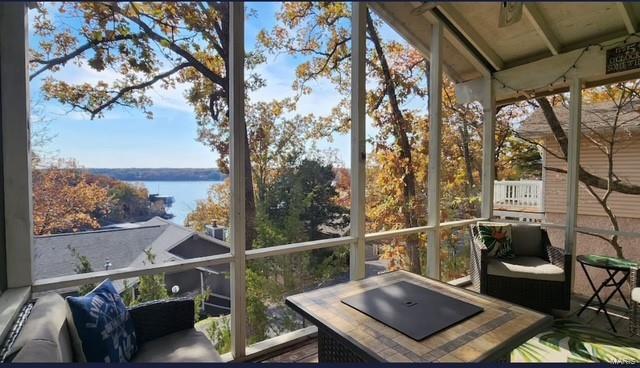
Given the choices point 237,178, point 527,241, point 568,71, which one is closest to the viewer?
point 237,178

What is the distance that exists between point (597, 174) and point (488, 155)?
117 cm

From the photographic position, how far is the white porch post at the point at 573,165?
351 cm

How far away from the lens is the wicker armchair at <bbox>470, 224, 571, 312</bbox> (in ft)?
9.99

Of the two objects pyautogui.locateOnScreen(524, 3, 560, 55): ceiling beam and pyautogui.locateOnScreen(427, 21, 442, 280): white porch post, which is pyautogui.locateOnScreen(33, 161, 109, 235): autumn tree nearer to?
pyautogui.locateOnScreen(427, 21, 442, 280): white porch post

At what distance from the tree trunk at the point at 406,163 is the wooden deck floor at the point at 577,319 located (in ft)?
5.61

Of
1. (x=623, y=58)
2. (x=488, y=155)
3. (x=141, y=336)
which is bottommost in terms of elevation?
(x=141, y=336)

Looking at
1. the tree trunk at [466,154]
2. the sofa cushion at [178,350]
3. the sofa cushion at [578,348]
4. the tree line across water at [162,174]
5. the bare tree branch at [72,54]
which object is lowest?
the sofa cushion at [578,348]

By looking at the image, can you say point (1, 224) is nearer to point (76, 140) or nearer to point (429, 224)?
point (76, 140)

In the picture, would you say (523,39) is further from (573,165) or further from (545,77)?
(573,165)

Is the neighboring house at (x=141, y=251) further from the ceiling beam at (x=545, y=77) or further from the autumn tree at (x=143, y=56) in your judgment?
the ceiling beam at (x=545, y=77)

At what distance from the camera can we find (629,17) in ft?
9.43

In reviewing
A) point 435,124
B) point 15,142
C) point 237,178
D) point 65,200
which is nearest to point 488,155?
point 435,124

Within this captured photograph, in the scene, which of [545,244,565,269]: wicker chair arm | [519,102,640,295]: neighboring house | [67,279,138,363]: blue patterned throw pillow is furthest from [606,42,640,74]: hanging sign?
[67,279,138,363]: blue patterned throw pillow

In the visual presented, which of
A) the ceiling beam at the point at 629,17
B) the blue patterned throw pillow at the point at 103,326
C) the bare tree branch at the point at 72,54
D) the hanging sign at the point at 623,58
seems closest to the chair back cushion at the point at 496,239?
the hanging sign at the point at 623,58
